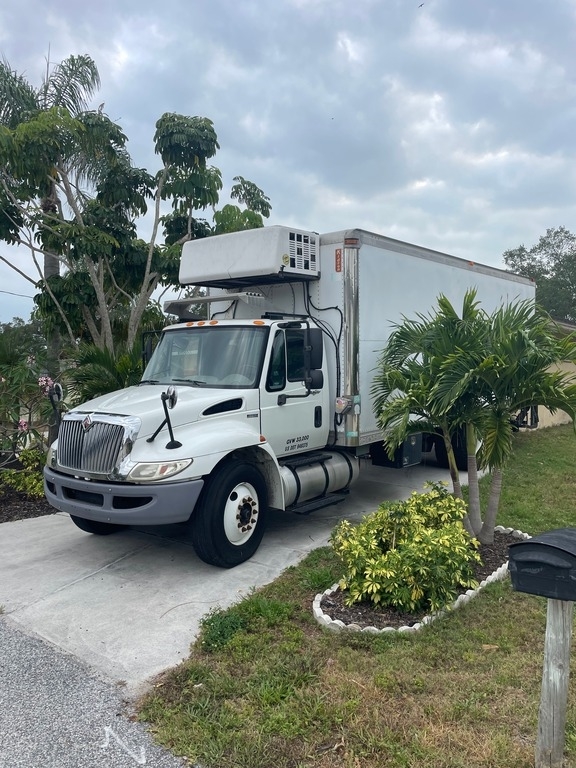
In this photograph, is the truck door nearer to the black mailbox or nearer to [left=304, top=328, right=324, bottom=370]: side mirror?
[left=304, top=328, right=324, bottom=370]: side mirror

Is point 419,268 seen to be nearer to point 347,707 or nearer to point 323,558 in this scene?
point 323,558

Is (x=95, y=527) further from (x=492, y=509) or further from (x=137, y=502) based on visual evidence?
(x=492, y=509)

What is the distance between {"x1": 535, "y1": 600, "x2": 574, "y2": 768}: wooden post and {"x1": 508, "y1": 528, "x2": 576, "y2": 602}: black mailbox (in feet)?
→ 0.54

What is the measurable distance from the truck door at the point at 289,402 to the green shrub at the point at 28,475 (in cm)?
394

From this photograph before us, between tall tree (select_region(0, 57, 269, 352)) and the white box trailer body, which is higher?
tall tree (select_region(0, 57, 269, 352))

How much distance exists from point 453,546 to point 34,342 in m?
7.22

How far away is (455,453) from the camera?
9.22 m

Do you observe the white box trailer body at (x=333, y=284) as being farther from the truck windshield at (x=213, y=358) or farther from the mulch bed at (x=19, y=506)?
the mulch bed at (x=19, y=506)

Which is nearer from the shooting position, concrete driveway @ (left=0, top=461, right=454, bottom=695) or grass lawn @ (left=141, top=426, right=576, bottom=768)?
grass lawn @ (left=141, top=426, right=576, bottom=768)

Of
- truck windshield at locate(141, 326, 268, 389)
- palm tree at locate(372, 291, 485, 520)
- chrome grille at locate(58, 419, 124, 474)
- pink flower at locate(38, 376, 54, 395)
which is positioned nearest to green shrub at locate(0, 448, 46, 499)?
pink flower at locate(38, 376, 54, 395)

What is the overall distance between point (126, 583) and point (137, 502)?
787 millimetres

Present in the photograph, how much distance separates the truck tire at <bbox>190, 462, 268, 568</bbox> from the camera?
5233 millimetres

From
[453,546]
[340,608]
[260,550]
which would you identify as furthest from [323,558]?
[453,546]

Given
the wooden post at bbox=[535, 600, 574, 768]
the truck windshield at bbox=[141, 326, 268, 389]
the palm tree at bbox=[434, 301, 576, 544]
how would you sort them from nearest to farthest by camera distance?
1. the wooden post at bbox=[535, 600, 574, 768]
2. the palm tree at bbox=[434, 301, 576, 544]
3. the truck windshield at bbox=[141, 326, 268, 389]
